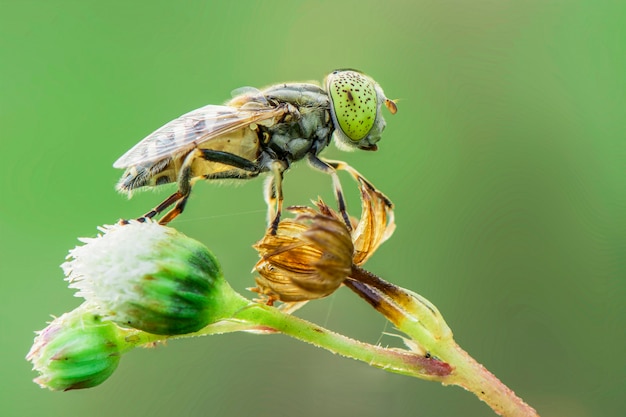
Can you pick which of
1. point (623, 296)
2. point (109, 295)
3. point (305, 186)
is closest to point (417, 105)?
point (305, 186)

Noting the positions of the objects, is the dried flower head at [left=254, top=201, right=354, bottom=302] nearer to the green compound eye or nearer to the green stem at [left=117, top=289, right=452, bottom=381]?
the green stem at [left=117, top=289, right=452, bottom=381]

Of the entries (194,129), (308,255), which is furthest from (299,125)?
(308,255)

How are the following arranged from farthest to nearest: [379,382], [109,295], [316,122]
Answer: [379,382], [316,122], [109,295]

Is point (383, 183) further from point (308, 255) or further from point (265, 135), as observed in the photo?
point (308, 255)

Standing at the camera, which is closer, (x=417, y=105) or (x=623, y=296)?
(x=623, y=296)

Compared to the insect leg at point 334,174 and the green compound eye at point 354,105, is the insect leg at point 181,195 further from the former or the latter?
the green compound eye at point 354,105

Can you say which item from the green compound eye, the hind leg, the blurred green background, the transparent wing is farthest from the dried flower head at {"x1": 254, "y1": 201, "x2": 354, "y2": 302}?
the blurred green background

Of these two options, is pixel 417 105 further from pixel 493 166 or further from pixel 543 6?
pixel 543 6
